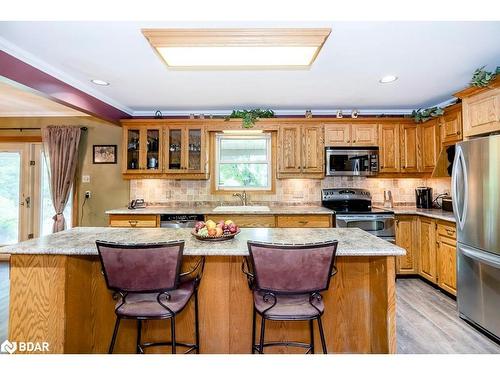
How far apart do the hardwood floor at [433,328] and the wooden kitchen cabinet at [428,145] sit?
68.0 inches

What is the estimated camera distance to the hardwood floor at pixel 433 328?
215cm

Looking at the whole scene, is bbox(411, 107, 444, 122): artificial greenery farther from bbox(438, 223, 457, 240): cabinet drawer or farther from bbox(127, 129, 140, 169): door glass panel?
bbox(127, 129, 140, 169): door glass panel

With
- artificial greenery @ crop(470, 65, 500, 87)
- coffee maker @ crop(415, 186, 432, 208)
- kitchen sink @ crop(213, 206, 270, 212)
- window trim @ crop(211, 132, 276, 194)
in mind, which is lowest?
kitchen sink @ crop(213, 206, 270, 212)

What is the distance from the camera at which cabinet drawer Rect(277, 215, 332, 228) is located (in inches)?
142

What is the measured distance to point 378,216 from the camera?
357 cm

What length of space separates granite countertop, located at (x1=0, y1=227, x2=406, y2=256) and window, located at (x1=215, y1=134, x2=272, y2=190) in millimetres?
2122

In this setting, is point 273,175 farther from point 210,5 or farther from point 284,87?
point 210,5

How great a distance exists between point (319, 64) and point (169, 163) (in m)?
2.53

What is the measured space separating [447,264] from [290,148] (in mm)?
2434

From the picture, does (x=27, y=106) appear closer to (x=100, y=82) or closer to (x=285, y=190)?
(x=100, y=82)

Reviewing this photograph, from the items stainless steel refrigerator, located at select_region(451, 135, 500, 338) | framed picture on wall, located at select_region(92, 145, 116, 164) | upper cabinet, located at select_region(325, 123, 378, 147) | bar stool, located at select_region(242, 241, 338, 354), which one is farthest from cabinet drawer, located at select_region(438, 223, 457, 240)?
framed picture on wall, located at select_region(92, 145, 116, 164)

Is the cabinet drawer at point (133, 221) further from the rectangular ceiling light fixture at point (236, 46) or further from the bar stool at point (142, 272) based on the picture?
the rectangular ceiling light fixture at point (236, 46)

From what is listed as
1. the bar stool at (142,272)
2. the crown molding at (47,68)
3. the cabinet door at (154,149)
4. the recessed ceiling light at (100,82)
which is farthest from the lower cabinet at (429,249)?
the crown molding at (47,68)

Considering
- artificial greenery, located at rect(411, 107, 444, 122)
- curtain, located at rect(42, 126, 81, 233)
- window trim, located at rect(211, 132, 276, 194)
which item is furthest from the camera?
window trim, located at rect(211, 132, 276, 194)
